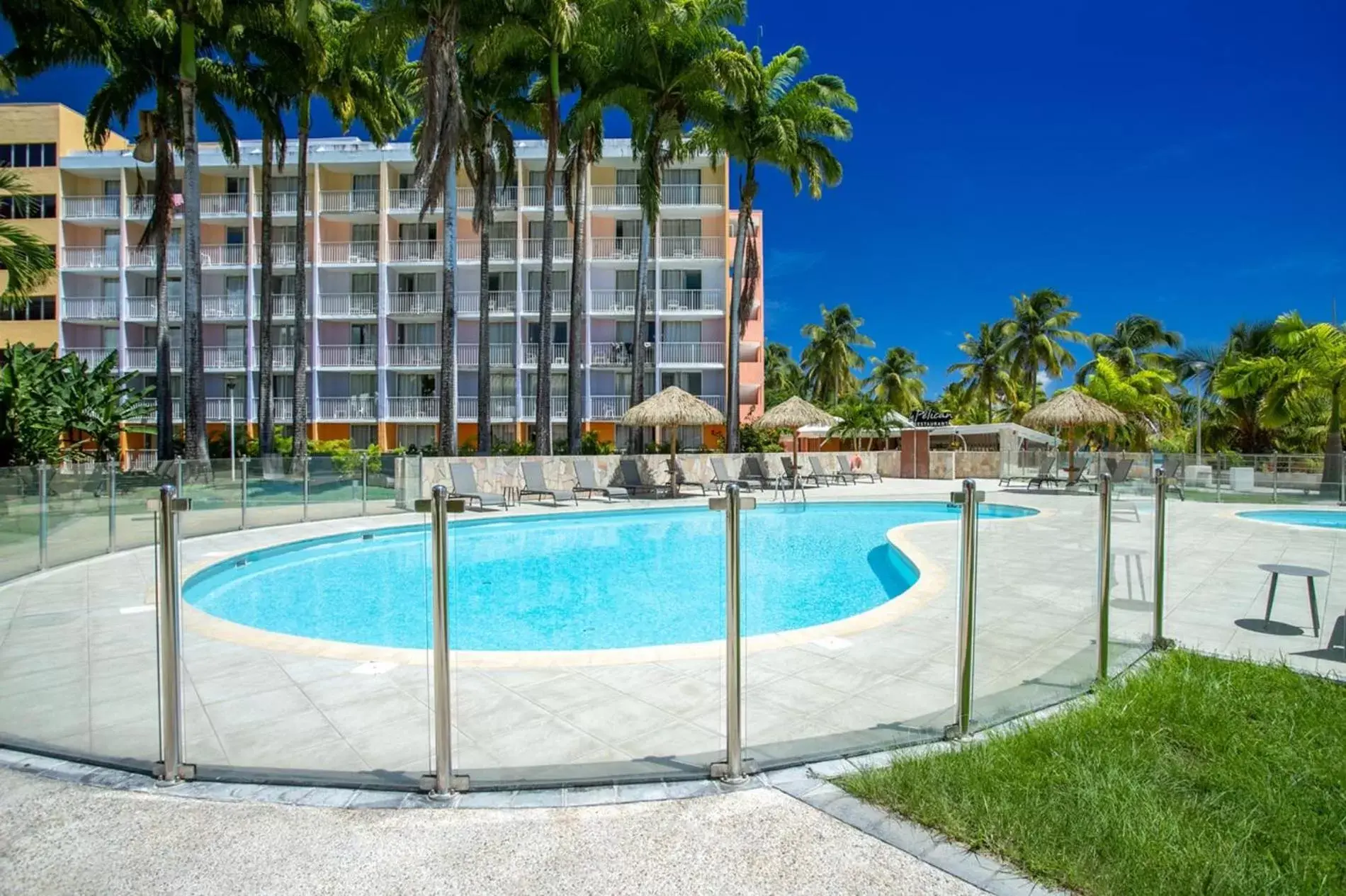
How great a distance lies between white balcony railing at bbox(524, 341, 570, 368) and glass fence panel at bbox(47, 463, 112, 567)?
21219 millimetres

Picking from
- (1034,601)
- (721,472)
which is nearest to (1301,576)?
(1034,601)

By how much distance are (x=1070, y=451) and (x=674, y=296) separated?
662 inches

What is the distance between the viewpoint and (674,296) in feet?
99.1

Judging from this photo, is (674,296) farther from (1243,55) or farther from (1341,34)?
(1341,34)

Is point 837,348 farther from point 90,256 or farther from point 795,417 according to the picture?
point 90,256

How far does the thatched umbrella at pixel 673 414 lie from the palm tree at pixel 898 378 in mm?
33097

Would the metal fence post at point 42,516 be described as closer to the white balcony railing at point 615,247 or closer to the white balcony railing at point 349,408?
A: the white balcony railing at point 349,408

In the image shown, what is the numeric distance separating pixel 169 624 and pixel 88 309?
36.6 m

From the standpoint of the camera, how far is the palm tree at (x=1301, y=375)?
1850cm

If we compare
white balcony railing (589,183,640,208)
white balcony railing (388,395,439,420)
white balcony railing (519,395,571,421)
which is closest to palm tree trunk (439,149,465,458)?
white balcony railing (519,395,571,421)

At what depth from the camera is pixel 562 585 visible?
7.50 meters

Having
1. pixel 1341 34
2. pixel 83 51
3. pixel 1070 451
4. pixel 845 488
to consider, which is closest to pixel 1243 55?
pixel 1341 34

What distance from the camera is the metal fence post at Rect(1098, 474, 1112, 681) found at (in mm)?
4312

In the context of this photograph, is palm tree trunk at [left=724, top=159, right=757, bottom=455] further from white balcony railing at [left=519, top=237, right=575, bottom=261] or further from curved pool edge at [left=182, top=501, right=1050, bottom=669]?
curved pool edge at [left=182, top=501, right=1050, bottom=669]
